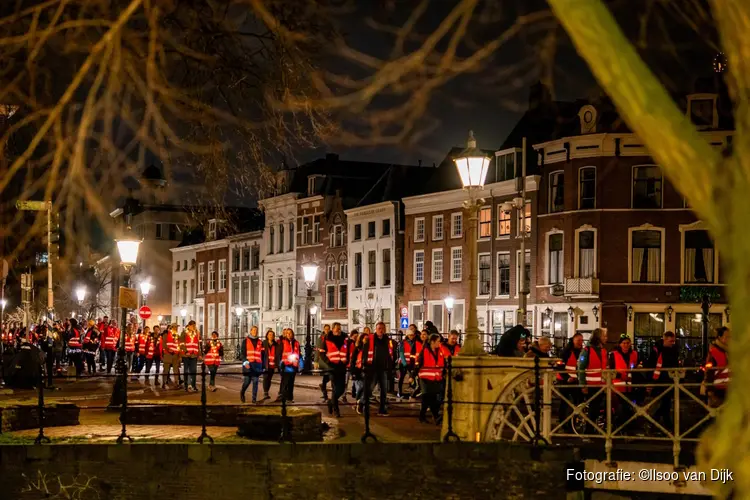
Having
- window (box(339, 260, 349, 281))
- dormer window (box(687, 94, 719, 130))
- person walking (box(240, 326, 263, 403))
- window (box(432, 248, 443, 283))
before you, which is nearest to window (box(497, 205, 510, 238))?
window (box(432, 248, 443, 283))

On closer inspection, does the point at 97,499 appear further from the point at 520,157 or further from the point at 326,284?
the point at 326,284

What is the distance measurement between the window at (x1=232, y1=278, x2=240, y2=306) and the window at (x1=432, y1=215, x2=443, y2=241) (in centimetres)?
2775

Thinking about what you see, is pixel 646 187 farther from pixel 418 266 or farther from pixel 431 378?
pixel 431 378

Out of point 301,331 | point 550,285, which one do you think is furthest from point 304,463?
point 301,331

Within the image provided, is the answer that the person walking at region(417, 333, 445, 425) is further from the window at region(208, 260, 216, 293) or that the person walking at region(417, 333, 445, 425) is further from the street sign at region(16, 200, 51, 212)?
the window at region(208, 260, 216, 293)

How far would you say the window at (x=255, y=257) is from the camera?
82.3m

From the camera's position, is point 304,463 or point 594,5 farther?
point 304,463

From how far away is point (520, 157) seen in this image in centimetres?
5528

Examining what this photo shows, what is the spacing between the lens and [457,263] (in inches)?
2301

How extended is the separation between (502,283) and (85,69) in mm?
47404

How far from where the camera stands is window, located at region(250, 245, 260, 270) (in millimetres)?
82312

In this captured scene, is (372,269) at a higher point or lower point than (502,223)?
lower

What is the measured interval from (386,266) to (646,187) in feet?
59.9

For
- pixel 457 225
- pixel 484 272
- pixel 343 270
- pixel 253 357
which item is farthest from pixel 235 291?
pixel 253 357
